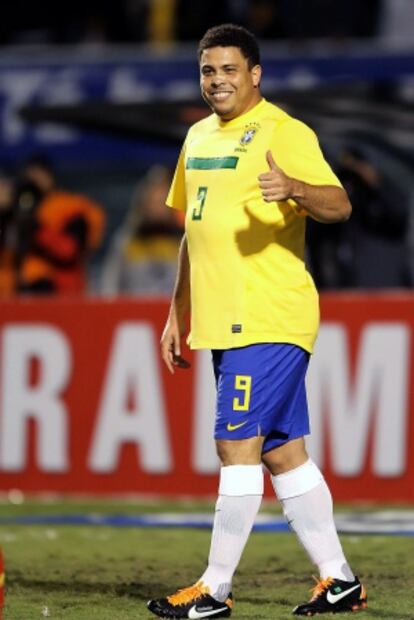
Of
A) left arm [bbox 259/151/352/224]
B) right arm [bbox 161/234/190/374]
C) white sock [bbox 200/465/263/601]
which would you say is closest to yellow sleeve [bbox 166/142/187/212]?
right arm [bbox 161/234/190/374]

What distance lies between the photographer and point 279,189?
6703mm

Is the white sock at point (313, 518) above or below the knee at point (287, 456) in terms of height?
below

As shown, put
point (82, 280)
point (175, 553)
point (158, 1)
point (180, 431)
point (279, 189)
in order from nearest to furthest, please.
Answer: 1. point (279, 189)
2. point (175, 553)
3. point (180, 431)
4. point (82, 280)
5. point (158, 1)

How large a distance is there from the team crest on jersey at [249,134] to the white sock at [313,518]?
1.28 meters

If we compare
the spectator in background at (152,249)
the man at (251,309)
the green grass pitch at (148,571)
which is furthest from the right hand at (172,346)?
the spectator in background at (152,249)

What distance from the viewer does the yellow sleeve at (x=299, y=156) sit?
22.9 feet

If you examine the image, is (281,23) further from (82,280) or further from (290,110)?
(82,280)

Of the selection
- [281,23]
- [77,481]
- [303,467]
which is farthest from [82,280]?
[303,467]

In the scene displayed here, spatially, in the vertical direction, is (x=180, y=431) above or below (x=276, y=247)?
below

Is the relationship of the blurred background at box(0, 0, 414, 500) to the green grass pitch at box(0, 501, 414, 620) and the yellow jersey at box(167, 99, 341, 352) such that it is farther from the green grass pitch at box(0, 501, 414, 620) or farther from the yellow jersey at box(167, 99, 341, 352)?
the yellow jersey at box(167, 99, 341, 352)

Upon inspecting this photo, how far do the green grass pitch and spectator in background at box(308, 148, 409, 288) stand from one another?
11.0ft

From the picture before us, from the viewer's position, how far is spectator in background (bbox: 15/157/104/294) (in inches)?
528

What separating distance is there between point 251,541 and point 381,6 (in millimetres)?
8385

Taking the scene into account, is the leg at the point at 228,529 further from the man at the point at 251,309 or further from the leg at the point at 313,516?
the leg at the point at 313,516
